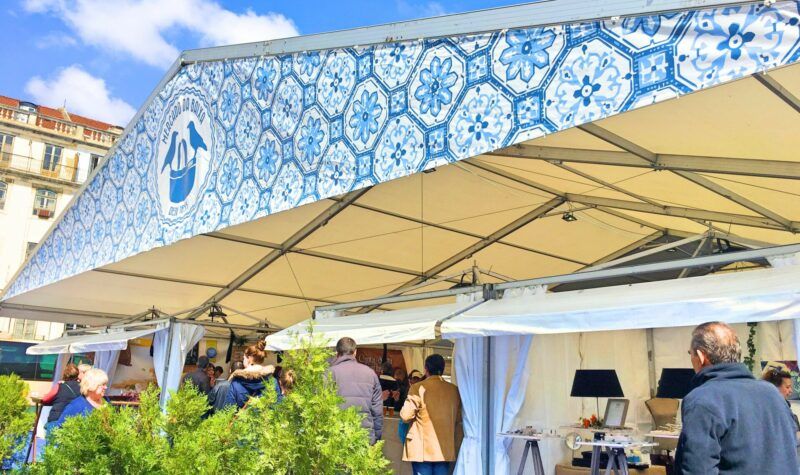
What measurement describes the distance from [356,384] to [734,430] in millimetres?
2881

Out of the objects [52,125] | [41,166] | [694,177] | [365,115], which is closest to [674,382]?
[694,177]

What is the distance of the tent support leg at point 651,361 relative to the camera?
23.6 ft

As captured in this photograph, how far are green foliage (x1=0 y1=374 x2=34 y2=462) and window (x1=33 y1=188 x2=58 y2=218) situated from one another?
33158 mm

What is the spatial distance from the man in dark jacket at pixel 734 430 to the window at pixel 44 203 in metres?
36.7

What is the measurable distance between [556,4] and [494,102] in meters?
0.53

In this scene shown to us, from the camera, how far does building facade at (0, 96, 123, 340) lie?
31.5 meters

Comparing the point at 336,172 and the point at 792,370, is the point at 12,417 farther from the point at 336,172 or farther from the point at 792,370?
the point at 792,370

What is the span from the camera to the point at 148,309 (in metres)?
9.55

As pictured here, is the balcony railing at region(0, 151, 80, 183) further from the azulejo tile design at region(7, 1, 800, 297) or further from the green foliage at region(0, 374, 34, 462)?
the green foliage at region(0, 374, 34, 462)

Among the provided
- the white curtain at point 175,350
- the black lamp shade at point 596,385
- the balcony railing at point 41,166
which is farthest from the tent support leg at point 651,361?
the balcony railing at point 41,166

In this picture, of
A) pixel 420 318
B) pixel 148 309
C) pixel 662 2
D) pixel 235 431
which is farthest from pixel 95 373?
pixel 148 309

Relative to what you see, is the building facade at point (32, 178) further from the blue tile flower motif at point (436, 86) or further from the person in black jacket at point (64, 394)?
the blue tile flower motif at point (436, 86)

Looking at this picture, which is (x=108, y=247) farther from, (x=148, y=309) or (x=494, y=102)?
(x=494, y=102)

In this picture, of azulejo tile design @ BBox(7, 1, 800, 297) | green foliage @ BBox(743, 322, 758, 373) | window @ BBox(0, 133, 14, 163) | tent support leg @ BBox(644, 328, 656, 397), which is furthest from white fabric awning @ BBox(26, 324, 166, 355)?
window @ BBox(0, 133, 14, 163)
